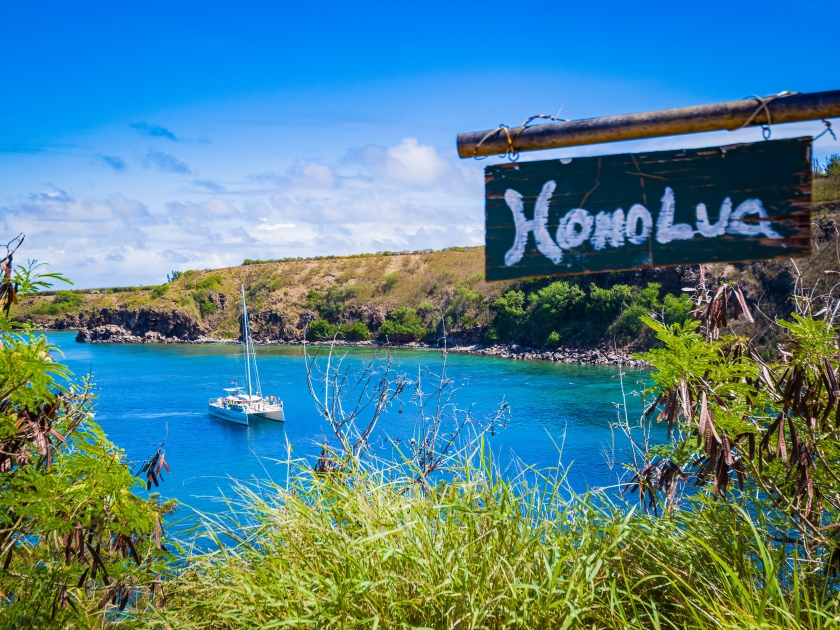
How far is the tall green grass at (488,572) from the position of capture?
1.73m

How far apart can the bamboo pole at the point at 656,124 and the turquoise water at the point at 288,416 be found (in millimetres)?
7818

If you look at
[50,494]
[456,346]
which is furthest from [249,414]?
[50,494]

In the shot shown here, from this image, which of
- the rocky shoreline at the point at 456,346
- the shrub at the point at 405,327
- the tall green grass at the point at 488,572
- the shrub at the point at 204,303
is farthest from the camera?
the shrub at the point at 204,303

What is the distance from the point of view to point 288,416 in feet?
80.2

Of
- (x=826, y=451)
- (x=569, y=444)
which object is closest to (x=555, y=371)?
(x=569, y=444)

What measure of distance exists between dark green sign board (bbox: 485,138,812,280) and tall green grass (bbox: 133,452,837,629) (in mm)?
725

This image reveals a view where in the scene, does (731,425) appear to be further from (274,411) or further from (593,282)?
(593,282)

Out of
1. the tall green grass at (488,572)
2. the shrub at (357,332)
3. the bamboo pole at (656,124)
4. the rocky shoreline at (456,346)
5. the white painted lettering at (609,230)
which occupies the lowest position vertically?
the rocky shoreline at (456,346)

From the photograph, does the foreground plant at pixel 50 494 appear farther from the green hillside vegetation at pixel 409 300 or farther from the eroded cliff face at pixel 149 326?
the eroded cliff face at pixel 149 326

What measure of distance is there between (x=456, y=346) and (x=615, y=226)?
39.6 m

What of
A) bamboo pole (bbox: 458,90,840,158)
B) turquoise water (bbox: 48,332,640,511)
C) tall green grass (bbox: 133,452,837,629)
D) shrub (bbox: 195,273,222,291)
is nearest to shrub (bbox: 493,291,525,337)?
turquoise water (bbox: 48,332,640,511)

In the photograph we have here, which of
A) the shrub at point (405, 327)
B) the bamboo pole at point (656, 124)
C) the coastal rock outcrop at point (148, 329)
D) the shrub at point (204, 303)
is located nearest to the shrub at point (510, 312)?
the shrub at point (405, 327)

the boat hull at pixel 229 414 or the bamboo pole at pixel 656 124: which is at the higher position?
the bamboo pole at pixel 656 124

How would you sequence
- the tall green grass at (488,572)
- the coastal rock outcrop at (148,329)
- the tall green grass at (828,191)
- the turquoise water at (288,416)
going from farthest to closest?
1. the coastal rock outcrop at (148,329)
2. the turquoise water at (288,416)
3. the tall green grass at (828,191)
4. the tall green grass at (488,572)
